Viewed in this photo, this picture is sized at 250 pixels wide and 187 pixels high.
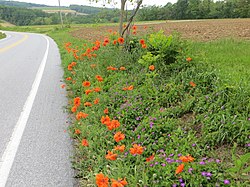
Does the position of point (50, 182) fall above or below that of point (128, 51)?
below

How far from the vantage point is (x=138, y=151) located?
248 centimetres

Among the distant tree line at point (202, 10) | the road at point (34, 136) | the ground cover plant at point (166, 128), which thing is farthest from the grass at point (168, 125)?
the distant tree line at point (202, 10)

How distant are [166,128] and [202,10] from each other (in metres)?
69.8

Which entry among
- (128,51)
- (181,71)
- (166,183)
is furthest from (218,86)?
(128,51)

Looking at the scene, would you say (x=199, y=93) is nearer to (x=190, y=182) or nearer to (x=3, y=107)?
(x=190, y=182)

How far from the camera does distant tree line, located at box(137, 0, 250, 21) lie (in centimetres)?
5894

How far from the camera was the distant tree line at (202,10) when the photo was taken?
193ft

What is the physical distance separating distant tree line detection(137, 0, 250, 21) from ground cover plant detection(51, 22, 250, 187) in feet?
179

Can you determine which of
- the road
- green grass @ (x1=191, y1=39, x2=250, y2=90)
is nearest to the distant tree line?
green grass @ (x1=191, y1=39, x2=250, y2=90)

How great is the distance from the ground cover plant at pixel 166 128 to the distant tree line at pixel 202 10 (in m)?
54.6

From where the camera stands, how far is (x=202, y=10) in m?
66.2

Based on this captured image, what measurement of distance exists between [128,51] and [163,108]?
3.39 m

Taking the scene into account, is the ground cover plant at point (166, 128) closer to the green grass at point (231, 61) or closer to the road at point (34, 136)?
the road at point (34, 136)

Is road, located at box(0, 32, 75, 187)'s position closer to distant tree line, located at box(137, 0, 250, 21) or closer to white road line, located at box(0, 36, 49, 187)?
white road line, located at box(0, 36, 49, 187)
